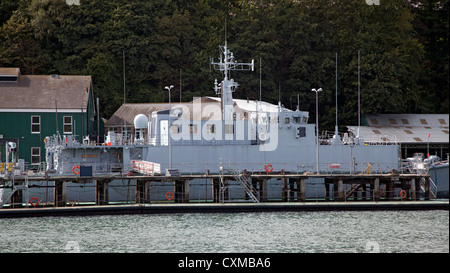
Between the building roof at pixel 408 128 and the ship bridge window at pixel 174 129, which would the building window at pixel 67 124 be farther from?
the building roof at pixel 408 128

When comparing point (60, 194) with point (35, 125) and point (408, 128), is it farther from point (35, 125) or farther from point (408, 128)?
point (408, 128)

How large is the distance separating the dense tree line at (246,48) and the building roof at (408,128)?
4.16ft

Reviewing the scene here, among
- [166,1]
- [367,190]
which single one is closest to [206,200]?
→ [367,190]

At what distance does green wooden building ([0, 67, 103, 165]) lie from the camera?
164 ft

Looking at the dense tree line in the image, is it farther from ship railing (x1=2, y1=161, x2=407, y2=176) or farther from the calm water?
the calm water

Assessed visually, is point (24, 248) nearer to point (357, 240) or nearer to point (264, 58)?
point (357, 240)

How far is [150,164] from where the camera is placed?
131 ft

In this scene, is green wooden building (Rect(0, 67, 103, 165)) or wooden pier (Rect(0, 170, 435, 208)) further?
green wooden building (Rect(0, 67, 103, 165))

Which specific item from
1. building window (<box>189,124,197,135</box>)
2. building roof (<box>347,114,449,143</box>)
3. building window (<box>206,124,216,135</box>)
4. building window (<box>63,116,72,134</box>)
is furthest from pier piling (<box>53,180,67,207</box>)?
building roof (<box>347,114,449,143</box>)

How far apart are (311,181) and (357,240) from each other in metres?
11.8

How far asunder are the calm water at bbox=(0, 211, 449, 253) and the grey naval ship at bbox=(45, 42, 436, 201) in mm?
5630

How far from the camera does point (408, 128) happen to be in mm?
61781

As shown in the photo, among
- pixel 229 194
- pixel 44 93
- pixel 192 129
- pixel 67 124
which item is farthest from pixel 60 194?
pixel 44 93
